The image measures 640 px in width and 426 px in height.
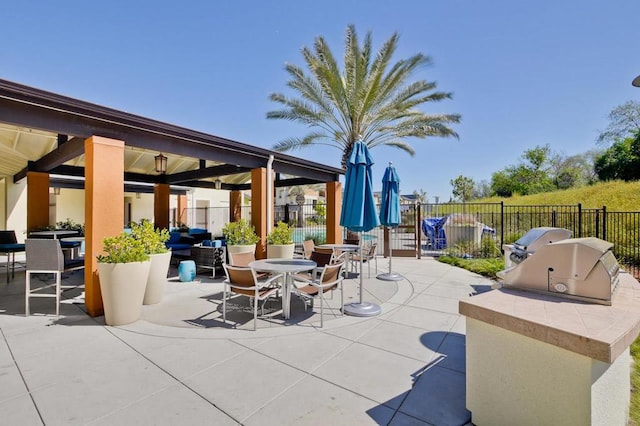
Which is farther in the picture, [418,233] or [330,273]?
[418,233]

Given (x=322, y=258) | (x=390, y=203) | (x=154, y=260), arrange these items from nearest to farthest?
(x=154, y=260) < (x=322, y=258) < (x=390, y=203)

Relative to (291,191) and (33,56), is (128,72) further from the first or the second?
(291,191)

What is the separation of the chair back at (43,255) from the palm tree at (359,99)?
8.24 metres

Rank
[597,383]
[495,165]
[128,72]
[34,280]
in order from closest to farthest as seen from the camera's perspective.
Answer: [597,383] → [34,280] → [128,72] → [495,165]

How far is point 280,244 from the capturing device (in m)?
7.43

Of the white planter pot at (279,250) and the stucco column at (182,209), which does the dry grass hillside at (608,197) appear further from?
the stucco column at (182,209)

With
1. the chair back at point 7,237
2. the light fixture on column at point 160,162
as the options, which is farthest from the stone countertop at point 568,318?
the chair back at point 7,237

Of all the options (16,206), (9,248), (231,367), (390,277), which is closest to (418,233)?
(390,277)

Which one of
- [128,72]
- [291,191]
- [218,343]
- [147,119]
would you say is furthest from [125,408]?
[291,191]

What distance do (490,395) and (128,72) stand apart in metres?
11.3

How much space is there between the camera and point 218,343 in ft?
11.9

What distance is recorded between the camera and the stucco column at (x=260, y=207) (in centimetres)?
773

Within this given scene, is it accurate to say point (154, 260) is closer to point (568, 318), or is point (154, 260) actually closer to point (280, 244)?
point (280, 244)

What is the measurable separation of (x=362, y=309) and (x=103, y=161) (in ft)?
16.2
